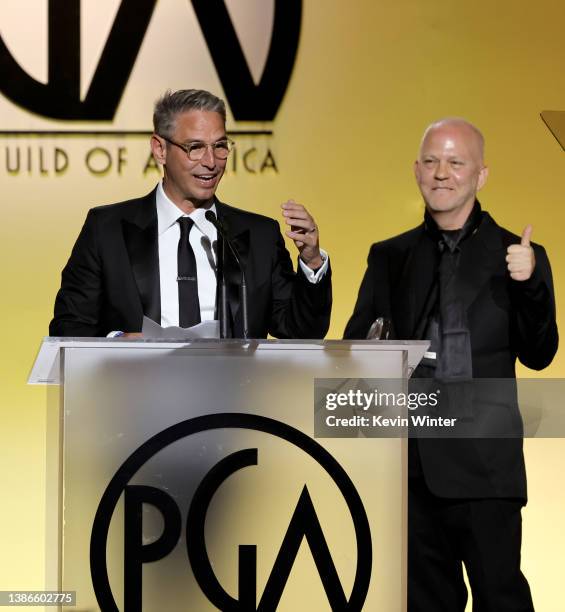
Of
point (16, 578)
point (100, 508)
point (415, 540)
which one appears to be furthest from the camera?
point (16, 578)

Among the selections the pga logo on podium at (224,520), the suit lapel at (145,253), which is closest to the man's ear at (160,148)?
the suit lapel at (145,253)

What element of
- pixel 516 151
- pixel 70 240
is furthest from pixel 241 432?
pixel 516 151

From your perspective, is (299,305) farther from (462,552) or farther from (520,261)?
(462,552)

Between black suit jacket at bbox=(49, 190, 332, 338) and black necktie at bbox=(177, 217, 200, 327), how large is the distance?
0.06m

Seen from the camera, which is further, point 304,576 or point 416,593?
point 416,593

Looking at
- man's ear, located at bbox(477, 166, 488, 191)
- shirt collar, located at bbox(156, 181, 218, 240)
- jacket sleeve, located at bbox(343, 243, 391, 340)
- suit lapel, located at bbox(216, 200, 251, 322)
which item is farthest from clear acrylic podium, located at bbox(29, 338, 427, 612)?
man's ear, located at bbox(477, 166, 488, 191)

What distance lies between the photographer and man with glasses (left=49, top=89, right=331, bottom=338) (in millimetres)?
2764

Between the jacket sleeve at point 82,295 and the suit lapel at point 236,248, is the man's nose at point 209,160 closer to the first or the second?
the suit lapel at point 236,248

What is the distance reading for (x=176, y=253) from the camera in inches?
110

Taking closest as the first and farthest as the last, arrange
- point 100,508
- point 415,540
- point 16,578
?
1. point 100,508
2. point 415,540
3. point 16,578

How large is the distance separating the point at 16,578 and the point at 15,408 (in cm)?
57

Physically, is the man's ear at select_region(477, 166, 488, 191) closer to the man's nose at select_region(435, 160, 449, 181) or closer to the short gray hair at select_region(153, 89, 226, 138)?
the man's nose at select_region(435, 160, 449, 181)

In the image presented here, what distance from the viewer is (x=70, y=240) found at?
3891 millimetres

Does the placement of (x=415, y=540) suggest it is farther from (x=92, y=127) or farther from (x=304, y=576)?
(x=92, y=127)
